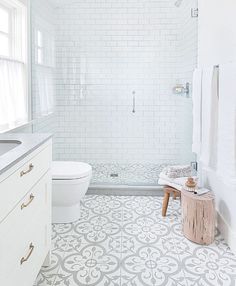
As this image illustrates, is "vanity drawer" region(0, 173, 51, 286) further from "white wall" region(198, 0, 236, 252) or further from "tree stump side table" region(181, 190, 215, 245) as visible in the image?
"white wall" region(198, 0, 236, 252)

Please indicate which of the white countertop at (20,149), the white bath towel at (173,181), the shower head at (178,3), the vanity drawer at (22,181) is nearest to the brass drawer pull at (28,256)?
the vanity drawer at (22,181)

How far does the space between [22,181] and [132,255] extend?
3.60 feet

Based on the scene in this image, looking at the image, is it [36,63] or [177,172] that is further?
[36,63]

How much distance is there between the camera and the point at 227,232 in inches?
88.1

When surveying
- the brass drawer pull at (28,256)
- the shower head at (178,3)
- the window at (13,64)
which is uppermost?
the shower head at (178,3)

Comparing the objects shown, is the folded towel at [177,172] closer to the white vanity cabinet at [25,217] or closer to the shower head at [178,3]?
the white vanity cabinet at [25,217]

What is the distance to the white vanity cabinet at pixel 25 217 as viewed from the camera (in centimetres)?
113

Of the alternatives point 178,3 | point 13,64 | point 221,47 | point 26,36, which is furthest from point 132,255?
point 178,3

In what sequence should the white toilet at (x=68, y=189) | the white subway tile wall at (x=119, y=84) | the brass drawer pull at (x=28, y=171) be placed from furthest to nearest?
the white subway tile wall at (x=119, y=84), the white toilet at (x=68, y=189), the brass drawer pull at (x=28, y=171)

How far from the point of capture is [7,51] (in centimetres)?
270

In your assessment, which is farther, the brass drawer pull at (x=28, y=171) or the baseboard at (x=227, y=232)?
the baseboard at (x=227, y=232)

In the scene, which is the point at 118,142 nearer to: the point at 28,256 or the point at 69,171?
the point at 69,171

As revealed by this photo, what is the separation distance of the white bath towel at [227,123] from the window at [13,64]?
1.70m

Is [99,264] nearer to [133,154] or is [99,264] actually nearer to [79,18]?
[133,154]
